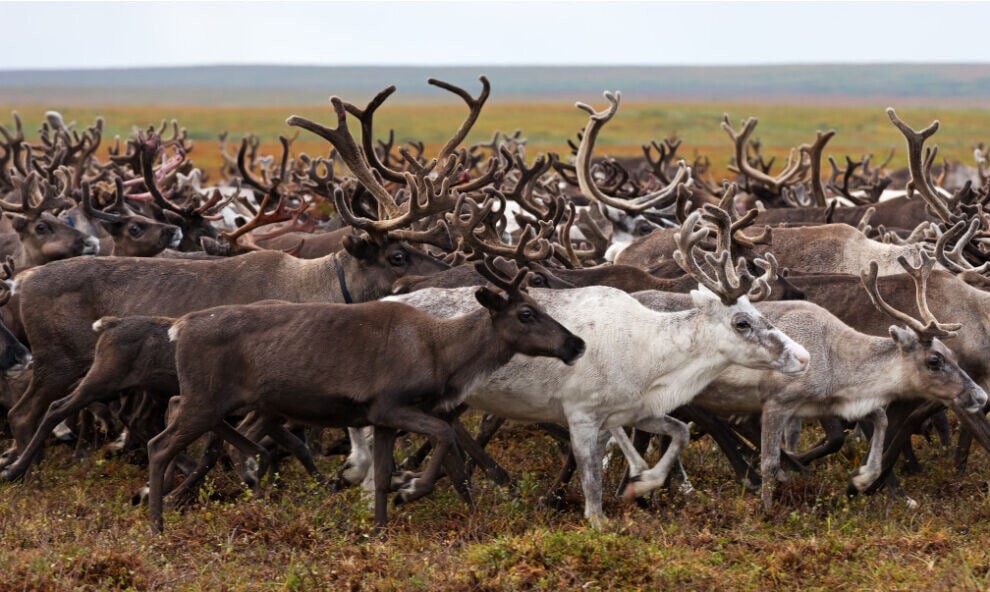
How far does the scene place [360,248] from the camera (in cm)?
890

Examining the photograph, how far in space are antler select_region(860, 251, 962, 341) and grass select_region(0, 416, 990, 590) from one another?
2.91 ft

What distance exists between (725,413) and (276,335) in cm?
255

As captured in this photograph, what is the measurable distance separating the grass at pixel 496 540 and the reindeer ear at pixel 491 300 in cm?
99

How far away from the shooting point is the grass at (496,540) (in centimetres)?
609

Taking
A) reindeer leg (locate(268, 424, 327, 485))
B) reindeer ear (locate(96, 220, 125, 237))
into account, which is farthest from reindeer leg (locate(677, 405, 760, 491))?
reindeer ear (locate(96, 220, 125, 237))

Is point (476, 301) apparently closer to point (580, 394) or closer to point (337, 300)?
point (580, 394)

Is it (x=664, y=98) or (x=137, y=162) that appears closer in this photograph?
Result: (x=137, y=162)

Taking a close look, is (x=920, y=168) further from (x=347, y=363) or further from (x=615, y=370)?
(x=347, y=363)

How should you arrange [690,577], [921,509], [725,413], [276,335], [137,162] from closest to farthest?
[690,577], [276,335], [921,509], [725,413], [137,162]

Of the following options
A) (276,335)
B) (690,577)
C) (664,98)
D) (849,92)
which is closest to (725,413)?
(690,577)

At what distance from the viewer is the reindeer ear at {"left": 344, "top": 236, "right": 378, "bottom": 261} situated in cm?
884

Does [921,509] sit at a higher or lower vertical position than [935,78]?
higher

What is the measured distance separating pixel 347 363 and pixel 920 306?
315 cm

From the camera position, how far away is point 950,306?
8.45m
